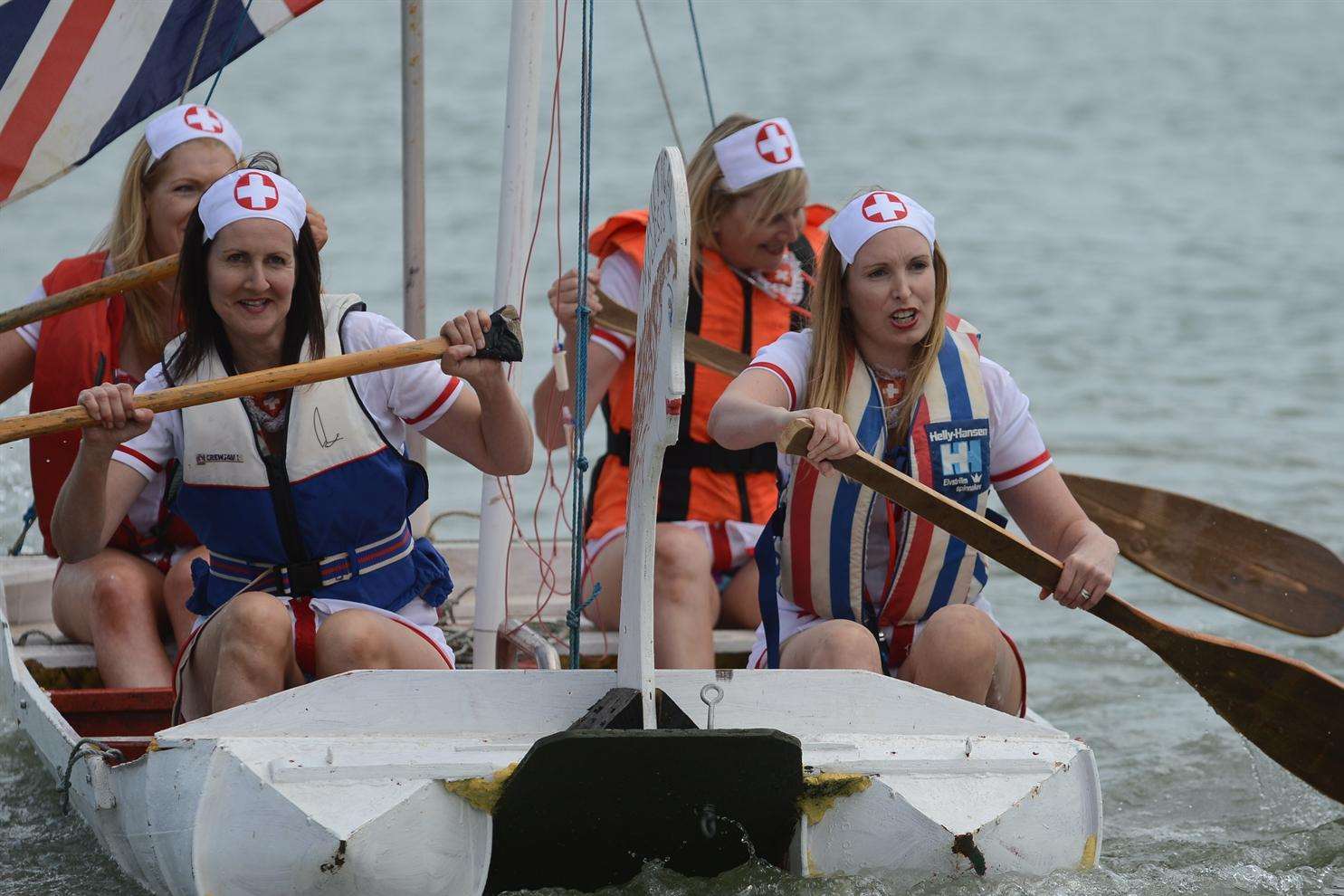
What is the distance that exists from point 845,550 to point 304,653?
1.05m

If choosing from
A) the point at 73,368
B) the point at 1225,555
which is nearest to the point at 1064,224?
the point at 1225,555

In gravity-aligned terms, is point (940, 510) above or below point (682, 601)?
above

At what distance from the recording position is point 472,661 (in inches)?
175

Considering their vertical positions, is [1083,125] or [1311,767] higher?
[1083,125]

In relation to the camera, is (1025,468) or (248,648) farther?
(1025,468)

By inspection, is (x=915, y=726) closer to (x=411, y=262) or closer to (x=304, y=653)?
(x=304, y=653)

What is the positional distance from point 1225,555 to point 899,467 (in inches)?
62.1

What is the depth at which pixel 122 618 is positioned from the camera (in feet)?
13.7

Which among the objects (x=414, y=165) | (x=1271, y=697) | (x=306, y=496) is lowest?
(x=1271, y=697)

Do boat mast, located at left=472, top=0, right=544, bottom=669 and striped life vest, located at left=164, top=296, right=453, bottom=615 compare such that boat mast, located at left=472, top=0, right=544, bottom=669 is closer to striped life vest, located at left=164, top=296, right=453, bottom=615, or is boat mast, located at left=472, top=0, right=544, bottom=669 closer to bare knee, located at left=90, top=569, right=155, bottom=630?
striped life vest, located at left=164, top=296, right=453, bottom=615

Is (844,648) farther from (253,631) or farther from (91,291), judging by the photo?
(91,291)

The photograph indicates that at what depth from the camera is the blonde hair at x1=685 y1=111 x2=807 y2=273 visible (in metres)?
4.31

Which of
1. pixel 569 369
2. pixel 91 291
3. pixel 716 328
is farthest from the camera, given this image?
pixel 569 369

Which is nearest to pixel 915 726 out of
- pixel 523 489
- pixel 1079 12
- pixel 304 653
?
pixel 304 653
